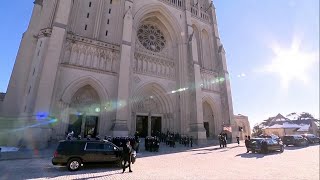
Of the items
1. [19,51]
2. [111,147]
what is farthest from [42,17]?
[111,147]

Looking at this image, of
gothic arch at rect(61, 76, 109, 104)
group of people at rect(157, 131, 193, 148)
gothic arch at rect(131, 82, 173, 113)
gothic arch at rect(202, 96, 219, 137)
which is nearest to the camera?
gothic arch at rect(61, 76, 109, 104)

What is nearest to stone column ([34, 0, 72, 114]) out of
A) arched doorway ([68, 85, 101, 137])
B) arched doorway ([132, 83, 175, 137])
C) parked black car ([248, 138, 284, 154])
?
arched doorway ([68, 85, 101, 137])

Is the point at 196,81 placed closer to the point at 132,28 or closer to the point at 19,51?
the point at 132,28

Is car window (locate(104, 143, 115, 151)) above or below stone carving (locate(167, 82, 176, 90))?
below

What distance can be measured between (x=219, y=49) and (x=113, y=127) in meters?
22.3

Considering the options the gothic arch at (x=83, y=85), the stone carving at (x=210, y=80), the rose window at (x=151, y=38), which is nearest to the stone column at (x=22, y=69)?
the gothic arch at (x=83, y=85)

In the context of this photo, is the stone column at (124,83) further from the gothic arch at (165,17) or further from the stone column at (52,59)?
the stone column at (52,59)

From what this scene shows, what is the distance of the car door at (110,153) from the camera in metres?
8.74

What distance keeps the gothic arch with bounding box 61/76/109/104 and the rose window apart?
9.82 metres

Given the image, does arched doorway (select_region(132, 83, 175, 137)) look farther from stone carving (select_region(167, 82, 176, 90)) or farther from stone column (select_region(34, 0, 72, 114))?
stone column (select_region(34, 0, 72, 114))

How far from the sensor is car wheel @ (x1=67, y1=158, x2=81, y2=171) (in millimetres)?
7981

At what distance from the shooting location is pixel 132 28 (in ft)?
78.1

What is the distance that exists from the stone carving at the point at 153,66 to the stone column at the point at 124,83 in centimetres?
265

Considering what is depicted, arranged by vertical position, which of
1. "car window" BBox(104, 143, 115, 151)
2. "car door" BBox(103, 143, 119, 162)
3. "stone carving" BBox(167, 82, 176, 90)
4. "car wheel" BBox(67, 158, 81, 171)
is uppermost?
"stone carving" BBox(167, 82, 176, 90)
